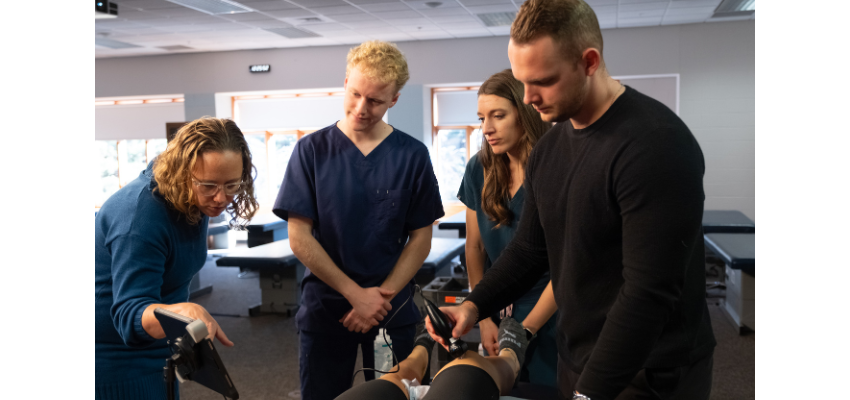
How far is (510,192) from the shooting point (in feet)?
5.87

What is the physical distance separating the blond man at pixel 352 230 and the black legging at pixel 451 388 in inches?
18.7

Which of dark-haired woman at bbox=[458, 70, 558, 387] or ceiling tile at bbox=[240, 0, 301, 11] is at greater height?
ceiling tile at bbox=[240, 0, 301, 11]

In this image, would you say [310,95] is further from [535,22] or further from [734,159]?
[535,22]

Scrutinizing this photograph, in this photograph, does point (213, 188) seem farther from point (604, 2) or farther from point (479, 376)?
point (604, 2)

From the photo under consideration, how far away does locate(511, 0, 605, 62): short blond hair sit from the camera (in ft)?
3.20

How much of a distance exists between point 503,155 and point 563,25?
86 centimetres

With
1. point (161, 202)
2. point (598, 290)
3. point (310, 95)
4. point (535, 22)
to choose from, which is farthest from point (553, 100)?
point (310, 95)

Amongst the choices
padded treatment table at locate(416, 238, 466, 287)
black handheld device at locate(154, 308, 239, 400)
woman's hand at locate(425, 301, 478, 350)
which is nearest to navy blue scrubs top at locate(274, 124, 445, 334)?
woman's hand at locate(425, 301, 478, 350)

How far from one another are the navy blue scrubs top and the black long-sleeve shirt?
60 cm

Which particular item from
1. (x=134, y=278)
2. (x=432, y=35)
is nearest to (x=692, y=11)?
(x=432, y=35)

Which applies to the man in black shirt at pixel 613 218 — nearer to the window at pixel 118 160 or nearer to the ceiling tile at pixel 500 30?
the ceiling tile at pixel 500 30

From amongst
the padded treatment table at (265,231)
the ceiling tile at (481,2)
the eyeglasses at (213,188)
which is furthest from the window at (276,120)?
the eyeglasses at (213,188)

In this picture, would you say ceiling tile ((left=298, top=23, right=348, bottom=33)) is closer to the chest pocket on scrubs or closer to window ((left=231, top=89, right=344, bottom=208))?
window ((left=231, top=89, right=344, bottom=208))

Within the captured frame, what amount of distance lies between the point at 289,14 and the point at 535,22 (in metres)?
6.15
